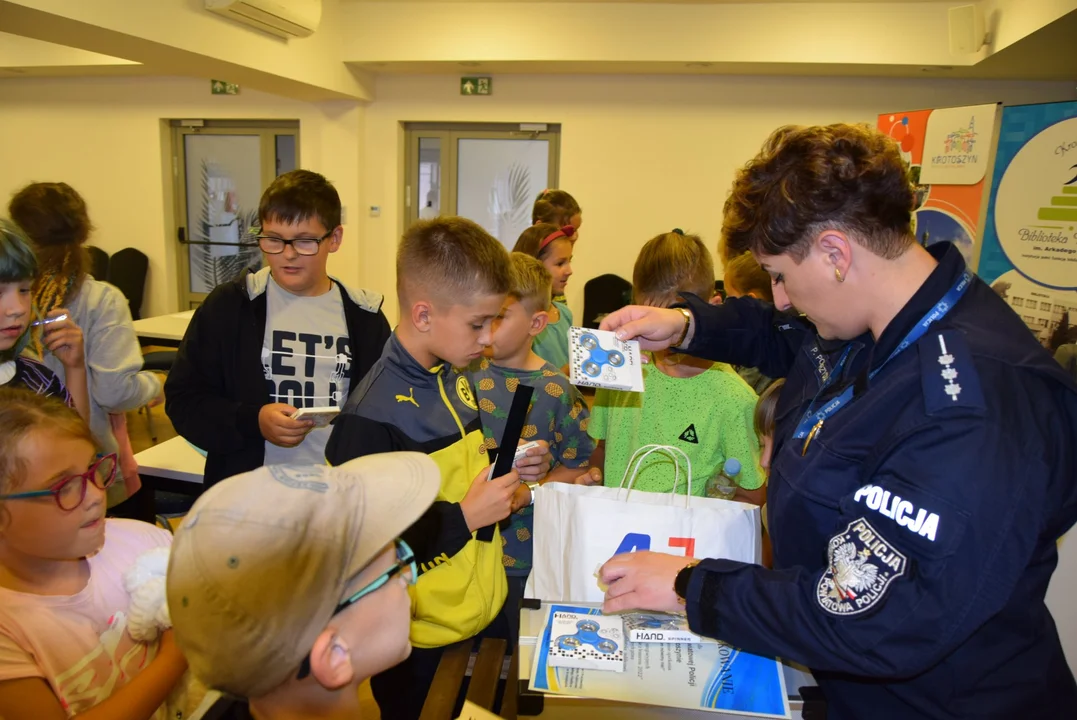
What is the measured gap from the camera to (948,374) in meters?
1.00

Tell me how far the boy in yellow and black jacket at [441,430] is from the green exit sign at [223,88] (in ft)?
23.1

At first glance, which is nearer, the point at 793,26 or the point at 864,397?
the point at 864,397

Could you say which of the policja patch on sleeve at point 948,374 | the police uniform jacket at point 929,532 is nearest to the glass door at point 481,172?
the police uniform jacket at point 929,532

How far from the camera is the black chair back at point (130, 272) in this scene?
7.89 metres

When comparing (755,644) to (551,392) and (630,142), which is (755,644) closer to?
(551,392)

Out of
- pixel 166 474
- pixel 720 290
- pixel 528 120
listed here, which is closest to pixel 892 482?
pixel 166 474

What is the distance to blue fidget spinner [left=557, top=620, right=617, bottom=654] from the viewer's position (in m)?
1.26

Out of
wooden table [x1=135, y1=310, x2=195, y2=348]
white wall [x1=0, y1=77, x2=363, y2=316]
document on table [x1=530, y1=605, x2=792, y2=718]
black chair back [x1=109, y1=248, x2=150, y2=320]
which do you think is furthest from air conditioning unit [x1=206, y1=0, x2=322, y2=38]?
document on table [x1=530, y1=605, x2=792, y2=718]

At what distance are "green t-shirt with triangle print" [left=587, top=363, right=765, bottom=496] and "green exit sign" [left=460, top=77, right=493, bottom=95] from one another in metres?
5.65

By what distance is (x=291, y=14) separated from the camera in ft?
18.0

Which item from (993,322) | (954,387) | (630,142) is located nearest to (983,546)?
(954,387)

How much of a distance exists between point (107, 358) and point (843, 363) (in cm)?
216

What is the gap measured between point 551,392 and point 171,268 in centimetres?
746

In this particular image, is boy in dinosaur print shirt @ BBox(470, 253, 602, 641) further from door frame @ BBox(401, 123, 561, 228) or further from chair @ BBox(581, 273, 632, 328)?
door frame @ BBox(401, 123, 561, 228)
